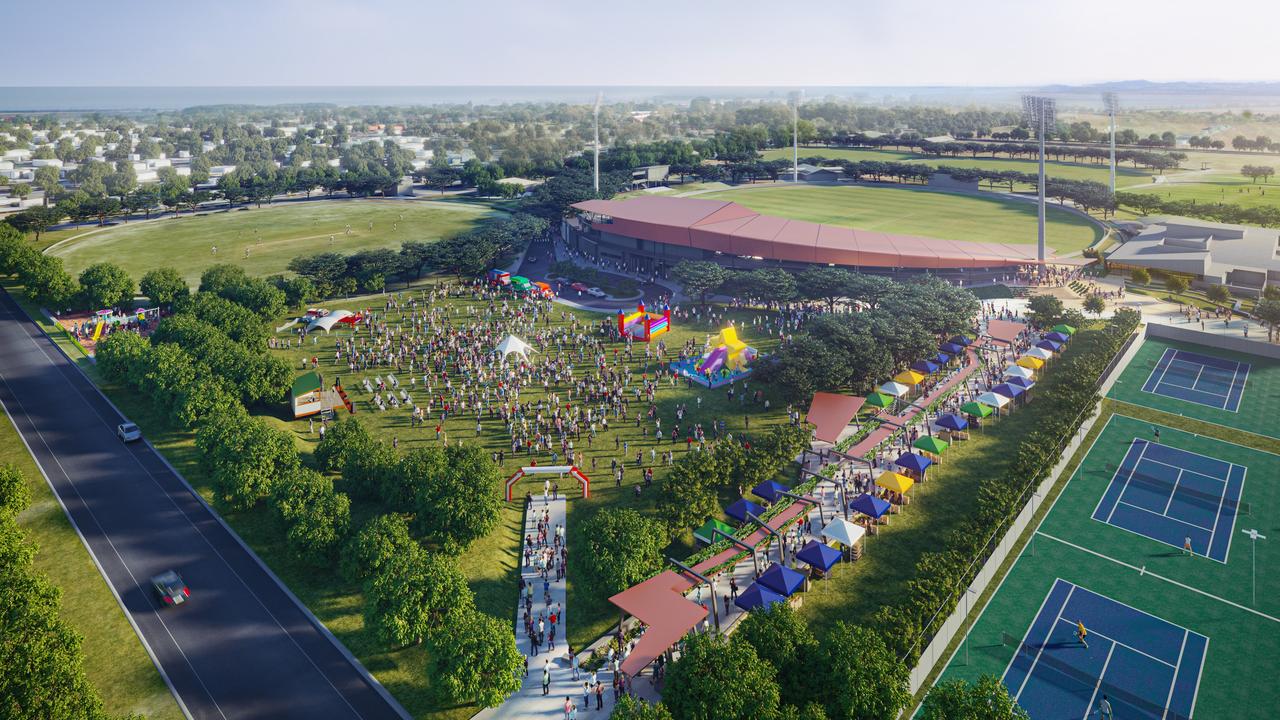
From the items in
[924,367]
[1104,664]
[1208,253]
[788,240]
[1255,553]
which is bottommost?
[1104,664]

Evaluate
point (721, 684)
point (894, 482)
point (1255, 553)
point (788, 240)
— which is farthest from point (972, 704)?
point (788, 240)

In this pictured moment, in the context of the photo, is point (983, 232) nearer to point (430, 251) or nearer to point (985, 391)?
point (985, 391)

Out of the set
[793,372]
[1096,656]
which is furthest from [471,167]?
[1096,656]

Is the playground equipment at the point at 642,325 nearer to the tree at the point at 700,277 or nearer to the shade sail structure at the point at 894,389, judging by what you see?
the tree at the point at 700,277

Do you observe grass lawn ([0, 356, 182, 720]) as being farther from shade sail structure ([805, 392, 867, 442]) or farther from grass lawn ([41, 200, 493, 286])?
grass lawn ([41, 200, 493, 286])

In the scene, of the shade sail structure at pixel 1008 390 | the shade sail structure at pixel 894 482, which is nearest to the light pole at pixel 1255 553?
the shade sail structure at pixel 1008 390

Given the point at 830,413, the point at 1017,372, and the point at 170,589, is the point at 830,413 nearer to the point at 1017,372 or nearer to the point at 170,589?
the point at 1017,372
